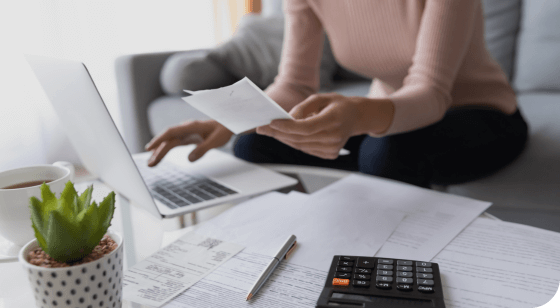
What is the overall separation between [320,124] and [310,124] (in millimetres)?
17

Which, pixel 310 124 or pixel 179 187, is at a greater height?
pixel 310 124

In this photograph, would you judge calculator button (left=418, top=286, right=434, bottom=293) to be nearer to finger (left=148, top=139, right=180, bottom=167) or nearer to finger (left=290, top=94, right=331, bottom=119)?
finger (left=290, top=94, right=331, bottom=119)

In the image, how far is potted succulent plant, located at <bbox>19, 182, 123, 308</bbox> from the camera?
1.01 ft

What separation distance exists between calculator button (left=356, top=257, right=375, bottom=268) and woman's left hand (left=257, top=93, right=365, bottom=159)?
221 mm

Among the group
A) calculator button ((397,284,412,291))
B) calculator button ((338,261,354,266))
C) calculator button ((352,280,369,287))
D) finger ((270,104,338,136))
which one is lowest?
calculator button ((338,261,354,266))

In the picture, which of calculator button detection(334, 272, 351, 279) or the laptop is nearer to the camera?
calculator button detection(334, 272, 351, 279)

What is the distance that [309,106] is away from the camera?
2.08ft

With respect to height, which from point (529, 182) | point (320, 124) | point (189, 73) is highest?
point (320, 124)

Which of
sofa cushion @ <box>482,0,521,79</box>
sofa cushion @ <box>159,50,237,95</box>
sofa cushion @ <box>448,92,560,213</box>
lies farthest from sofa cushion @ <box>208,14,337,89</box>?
sofa cushion @ <box>448,92,560,213</box>

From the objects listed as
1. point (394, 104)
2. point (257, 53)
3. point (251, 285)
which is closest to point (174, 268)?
point (251, 285)

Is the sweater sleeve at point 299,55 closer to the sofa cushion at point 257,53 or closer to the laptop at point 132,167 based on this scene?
the laptop at point 132,167

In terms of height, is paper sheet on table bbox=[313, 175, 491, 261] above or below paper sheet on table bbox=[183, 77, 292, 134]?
below

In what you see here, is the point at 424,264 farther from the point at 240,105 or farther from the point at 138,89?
the point at 138,89

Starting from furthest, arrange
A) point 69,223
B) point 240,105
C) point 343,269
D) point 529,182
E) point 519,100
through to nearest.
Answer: point 519,100 < point 529,182 < point 240,105 < point 343,269 < point 69,223
